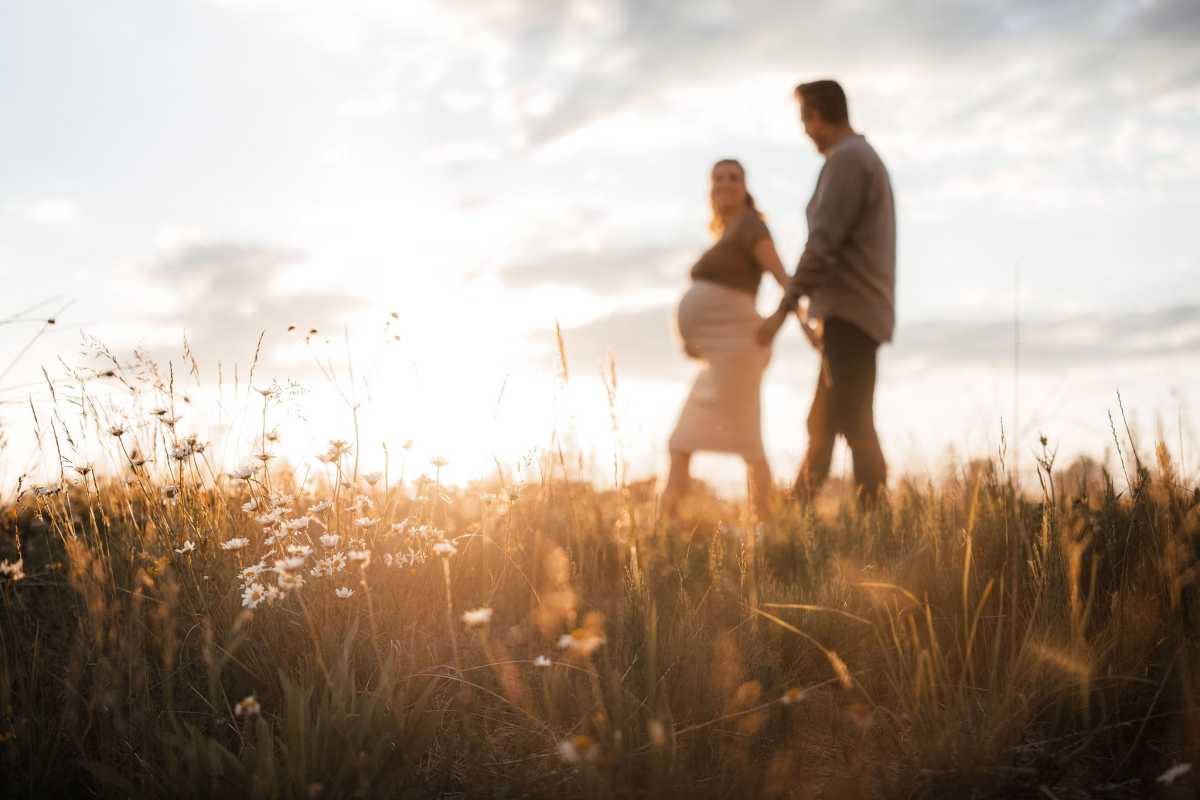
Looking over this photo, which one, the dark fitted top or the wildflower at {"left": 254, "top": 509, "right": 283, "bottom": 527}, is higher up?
the dark fitted top

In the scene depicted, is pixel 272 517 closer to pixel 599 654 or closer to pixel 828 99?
pixel 599 654

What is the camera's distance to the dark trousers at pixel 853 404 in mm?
4957

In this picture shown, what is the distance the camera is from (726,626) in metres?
2.78

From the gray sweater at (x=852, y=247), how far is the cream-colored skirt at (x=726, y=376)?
1.45 ft

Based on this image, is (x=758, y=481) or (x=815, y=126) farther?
(x=758, y=481)

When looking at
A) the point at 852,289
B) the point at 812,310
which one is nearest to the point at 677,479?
the point at 812,310

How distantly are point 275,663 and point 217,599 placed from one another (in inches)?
21.6

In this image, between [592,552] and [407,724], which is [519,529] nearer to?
[592,552]

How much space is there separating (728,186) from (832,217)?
926 millimetres

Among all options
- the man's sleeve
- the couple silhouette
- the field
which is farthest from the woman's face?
the field

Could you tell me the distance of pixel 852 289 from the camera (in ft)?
16.4

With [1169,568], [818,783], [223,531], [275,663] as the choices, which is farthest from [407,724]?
[1169,568]

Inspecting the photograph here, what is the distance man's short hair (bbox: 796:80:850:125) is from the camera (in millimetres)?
5156

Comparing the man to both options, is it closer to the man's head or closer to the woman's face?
the man's head
